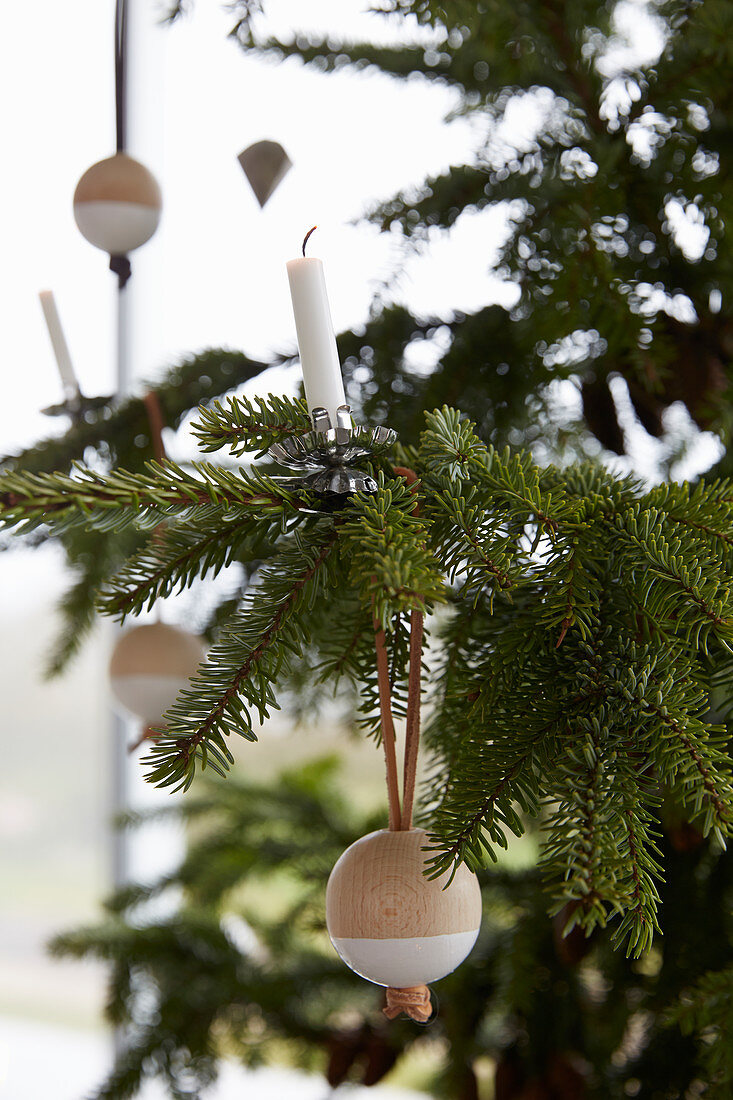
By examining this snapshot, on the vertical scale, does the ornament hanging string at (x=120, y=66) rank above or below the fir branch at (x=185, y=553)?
above

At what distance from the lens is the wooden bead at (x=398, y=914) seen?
0.25 m

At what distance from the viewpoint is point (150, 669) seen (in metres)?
0.42

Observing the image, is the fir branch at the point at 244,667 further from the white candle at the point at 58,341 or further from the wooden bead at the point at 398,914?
the white candle at the point at 58,341

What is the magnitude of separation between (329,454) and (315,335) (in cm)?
4

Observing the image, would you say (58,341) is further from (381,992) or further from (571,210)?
(381,992)

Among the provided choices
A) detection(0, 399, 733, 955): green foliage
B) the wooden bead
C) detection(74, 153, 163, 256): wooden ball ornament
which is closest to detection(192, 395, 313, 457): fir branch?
detection(0, 399, 733, 955): green foliage

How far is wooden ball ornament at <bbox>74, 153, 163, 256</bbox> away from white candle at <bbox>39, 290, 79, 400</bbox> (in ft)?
0.15

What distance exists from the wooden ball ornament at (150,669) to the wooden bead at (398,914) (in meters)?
0.19

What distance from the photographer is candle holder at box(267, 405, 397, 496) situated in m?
0.23

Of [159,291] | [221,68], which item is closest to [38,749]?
[159,291]

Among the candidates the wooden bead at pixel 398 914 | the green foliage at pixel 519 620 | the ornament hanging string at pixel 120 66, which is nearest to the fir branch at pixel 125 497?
the green foliage at pixel 519 620

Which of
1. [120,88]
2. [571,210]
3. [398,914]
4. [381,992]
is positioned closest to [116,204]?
[120,88]

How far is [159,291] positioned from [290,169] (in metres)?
1.10

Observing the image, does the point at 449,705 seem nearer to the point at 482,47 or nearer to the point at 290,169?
the point at 290,169
